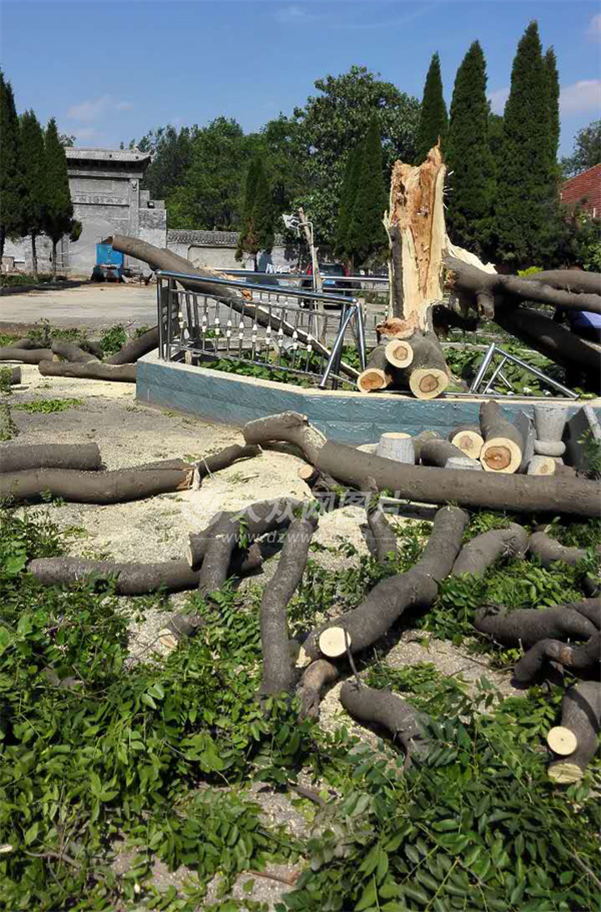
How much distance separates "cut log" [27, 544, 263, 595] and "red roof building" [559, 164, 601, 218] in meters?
35.4

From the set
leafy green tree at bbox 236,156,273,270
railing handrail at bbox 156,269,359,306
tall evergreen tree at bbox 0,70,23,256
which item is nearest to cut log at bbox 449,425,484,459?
railing handrail at bbox 156,269,359,306

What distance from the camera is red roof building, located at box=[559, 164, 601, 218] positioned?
37906 mm

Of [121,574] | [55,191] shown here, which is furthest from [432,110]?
[121,574]

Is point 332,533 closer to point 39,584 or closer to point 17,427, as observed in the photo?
point 39,584

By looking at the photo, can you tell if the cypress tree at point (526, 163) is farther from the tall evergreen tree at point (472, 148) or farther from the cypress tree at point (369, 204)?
the cypress tree at point (369, 204)

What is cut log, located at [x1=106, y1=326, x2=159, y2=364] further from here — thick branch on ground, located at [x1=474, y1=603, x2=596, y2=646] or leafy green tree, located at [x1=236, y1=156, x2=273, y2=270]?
leafy green tree, located at [x1=236, y1=156, x2=273, y2=270]

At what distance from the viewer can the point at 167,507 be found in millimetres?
6223

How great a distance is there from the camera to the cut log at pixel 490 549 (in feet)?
15.9

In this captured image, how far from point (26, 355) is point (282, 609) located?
910 cm

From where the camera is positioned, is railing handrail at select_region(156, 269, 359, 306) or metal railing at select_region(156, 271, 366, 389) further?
metal railing at select_region(156, 271, 366, 389)

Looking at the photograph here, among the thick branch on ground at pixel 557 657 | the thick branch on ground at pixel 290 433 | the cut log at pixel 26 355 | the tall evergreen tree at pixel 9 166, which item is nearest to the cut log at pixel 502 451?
the thick branch on ground at pixel 290 433

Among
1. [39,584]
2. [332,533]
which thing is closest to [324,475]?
[332,533]

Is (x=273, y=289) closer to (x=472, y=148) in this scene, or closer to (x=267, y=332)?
(x=267, y=332)

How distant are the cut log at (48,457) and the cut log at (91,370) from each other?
4.57 m
